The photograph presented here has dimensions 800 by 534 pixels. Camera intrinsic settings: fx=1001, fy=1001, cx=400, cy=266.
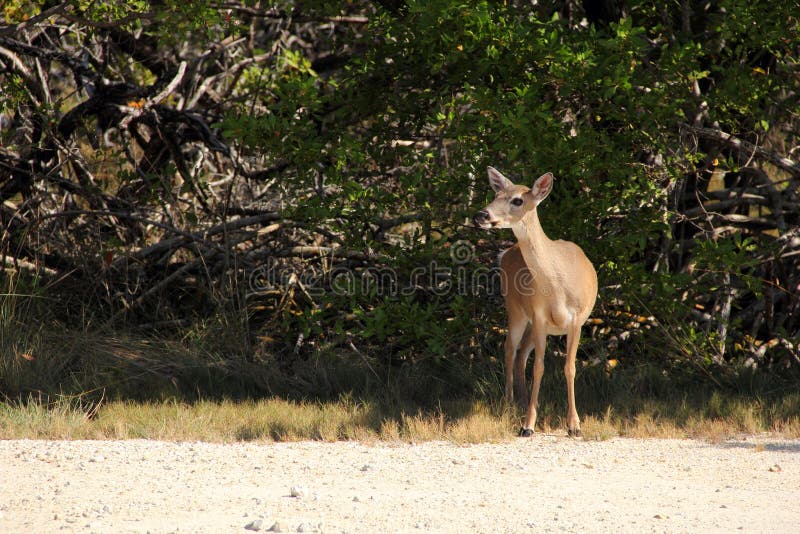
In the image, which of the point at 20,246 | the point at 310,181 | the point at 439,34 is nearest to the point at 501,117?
the point at 439,34

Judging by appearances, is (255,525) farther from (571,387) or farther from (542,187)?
(542,187)

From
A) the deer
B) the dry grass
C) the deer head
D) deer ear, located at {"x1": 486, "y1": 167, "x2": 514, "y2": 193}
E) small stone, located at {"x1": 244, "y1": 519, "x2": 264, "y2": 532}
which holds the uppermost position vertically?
deer ear, located at {"x1": 486, "y1": 167, "x2": 514, "y2": 193}

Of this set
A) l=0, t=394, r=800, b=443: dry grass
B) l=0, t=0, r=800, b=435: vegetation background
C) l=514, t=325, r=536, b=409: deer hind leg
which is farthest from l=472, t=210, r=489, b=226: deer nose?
l=514, t=325, r=536, b=409: deer hind leg

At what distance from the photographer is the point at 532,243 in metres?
7.14

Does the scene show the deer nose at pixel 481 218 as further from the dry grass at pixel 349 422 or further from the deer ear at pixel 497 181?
the dry grass at pixel 349 422

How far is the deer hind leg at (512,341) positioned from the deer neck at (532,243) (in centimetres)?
78

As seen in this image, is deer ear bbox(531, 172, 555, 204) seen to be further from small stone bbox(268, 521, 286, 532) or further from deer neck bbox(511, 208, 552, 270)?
small stone bbox(268, 521, 286, 532)

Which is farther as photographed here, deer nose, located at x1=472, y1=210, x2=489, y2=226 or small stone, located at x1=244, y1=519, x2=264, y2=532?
deer nose, located at x1=472, y1=210, x2=489, y2=226

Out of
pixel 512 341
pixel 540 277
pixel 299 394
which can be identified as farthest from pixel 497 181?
pixel 299 394

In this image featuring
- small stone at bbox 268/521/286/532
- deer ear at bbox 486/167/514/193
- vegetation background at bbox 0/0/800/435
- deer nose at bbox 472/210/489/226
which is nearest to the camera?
small stone at bbox 268/521/286/532

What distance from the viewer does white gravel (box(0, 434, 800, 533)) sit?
4.68 meters

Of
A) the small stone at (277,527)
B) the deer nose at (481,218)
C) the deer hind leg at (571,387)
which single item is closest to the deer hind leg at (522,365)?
the deer hind leg at (571,387)

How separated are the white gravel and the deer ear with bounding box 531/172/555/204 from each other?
5.57ft

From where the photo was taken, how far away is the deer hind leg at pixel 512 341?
25.8 feet
